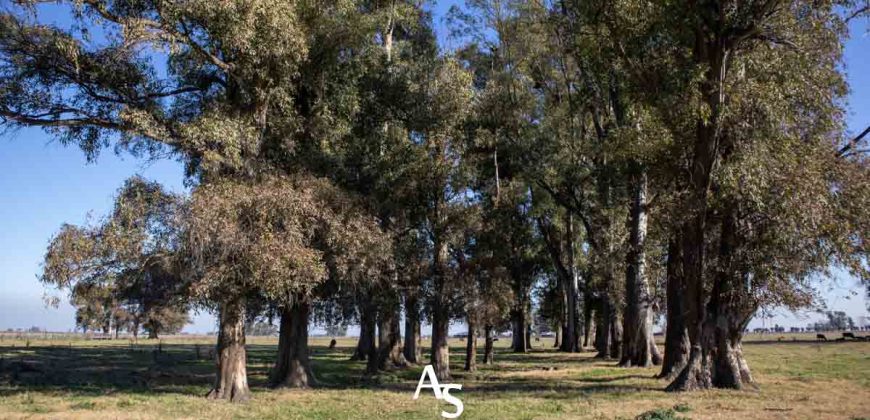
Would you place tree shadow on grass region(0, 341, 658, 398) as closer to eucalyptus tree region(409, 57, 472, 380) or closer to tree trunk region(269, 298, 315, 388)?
tree trunk region(269, 298, 315, 388)

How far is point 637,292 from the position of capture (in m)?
33.7

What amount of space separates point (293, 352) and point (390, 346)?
33.6 ft

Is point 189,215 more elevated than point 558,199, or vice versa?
point 558,199

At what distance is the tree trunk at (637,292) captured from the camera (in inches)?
1236

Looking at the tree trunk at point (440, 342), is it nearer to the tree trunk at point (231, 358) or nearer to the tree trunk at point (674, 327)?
the tree trunk at point (674, 327)

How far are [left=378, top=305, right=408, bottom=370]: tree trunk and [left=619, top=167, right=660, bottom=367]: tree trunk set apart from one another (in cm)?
1056

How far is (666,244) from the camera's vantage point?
94.7 ft

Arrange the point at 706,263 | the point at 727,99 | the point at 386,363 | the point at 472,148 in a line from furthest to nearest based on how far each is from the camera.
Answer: the point at 386,363 < the point at 472,148 < the point at 706,263 < the point at 727,99

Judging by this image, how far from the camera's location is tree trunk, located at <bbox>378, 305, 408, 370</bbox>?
113ft

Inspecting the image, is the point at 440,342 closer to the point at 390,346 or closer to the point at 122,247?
the point at 390,346

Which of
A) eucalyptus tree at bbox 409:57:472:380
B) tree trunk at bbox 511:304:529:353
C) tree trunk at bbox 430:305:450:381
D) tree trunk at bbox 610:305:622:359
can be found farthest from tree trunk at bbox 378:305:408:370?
tree trunk at bbox 511:304:529:353

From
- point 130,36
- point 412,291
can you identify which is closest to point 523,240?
point 412,291

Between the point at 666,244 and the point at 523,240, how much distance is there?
10.7 metres

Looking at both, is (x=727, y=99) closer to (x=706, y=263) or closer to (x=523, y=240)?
(x=706, y=263)
